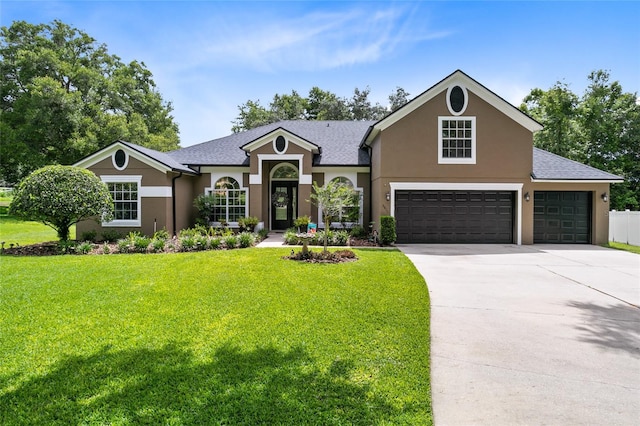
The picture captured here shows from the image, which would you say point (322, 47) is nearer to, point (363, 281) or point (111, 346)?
point (363, 281)

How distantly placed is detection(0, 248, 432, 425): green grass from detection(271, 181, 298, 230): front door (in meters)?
10.5

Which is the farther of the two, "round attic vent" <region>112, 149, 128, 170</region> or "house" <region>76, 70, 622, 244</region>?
"round attic vent" <region>112, 149, 128, 170</region>

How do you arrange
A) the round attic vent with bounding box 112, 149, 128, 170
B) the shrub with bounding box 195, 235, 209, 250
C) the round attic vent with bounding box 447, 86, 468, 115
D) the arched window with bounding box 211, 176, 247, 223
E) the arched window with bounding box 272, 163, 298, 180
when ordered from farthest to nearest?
the arched window with bounding box 272, 163, 298, 180 < the arched window with bounding box 211, 176, 247, 223 < the round attic vent with bounding box 112, 149, 128, 170 < the round attic vent with bounding box 447, 86, 468, 115 < the shrub with bounding box 195, 235, 209, 250

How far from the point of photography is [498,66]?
14.1 meters

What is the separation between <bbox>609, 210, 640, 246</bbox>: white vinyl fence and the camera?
1563 cm

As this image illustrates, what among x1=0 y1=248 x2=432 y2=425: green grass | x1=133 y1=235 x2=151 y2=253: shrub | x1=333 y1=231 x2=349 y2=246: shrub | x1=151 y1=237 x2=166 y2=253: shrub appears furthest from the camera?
x1=333 y1=231 x2=349 y2=246: shrub

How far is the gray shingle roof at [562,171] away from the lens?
14.7m

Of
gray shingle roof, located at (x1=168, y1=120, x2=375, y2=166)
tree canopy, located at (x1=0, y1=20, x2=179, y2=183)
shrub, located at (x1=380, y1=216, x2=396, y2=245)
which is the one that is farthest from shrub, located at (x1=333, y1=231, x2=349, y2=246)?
tree canopy, located at (x1=0, y1=20, x2=179, y2=183)

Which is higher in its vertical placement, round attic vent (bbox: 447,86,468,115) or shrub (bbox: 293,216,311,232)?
round attic vent (bbox: 447,86,468,115)

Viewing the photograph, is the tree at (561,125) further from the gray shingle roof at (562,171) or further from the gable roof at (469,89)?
the gable roof at (469,89)

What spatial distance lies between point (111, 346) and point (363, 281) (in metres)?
5.01

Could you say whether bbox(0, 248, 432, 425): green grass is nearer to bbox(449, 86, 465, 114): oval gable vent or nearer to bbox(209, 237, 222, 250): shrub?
bbox(209, 237, 222, 250): shrub

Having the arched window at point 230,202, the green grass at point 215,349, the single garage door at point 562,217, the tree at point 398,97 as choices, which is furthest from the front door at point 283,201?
the tree at point 398,97

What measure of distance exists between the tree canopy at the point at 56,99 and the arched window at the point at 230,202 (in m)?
15.9
